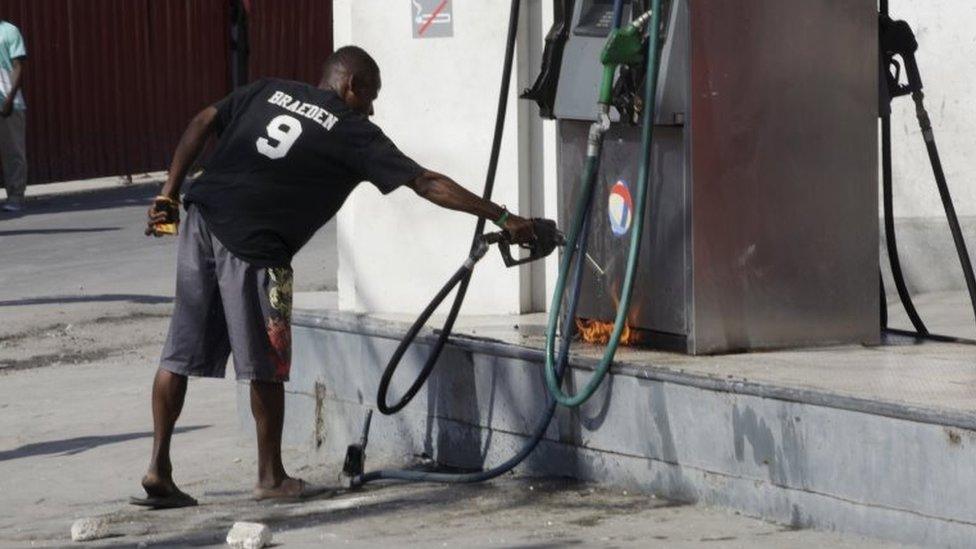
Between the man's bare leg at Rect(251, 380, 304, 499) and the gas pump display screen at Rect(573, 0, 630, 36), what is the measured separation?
1.65 meters

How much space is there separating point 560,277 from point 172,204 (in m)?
1.39

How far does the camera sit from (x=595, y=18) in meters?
6.75

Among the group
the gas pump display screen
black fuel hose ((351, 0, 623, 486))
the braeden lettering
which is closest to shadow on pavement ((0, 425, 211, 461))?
black fuel hose ((351, 0, 623, 486))

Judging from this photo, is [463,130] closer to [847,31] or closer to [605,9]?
[605,9]

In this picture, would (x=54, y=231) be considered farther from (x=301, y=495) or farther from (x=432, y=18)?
(x=301, y=495)

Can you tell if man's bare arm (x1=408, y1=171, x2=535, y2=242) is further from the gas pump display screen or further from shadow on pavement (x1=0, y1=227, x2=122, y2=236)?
shadow on pavement (x1=0, y1=227, x2=122, y2=236)

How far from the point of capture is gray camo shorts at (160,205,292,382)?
661 cm

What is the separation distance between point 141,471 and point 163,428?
923 millimetres

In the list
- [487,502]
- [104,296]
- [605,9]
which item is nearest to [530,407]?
[487,502]

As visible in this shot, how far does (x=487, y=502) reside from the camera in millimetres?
6516

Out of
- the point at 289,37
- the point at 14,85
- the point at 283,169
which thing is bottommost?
the point at 283,169

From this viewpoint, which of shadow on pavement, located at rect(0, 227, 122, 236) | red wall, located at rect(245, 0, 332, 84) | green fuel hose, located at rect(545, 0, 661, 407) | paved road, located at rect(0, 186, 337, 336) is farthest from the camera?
red wall, located at rect(245, 0, 332, 84)

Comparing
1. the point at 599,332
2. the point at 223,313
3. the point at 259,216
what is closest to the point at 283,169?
the point at 259,216

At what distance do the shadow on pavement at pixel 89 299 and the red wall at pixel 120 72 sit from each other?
844 cm
